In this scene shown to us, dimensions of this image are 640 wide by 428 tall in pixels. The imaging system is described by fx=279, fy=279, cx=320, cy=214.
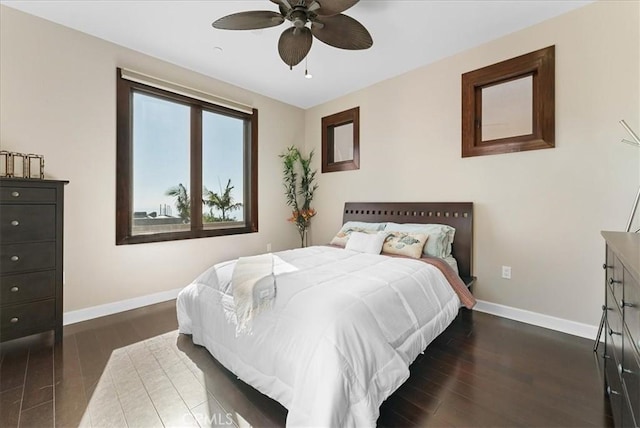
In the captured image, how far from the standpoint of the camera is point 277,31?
2.75 metres

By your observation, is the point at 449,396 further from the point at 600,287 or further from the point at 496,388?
the point at 600,287

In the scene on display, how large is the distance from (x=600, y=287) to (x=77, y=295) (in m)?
4.76

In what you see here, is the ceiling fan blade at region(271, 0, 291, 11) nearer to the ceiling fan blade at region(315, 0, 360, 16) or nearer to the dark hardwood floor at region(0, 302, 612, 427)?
the ceiling fan blade at region(315, 0, 360, 16)

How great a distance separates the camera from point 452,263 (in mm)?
2891

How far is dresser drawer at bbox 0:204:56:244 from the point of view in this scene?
2076 millimetres

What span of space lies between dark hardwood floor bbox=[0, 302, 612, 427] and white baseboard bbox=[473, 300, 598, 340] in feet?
0.34

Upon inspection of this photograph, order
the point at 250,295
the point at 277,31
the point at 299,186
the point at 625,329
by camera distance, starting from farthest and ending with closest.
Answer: the point at 299,186 < the point at 277,31 < the point at 250,295 < the point at 625,329

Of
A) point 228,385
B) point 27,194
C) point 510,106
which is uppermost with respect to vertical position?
point 510,106

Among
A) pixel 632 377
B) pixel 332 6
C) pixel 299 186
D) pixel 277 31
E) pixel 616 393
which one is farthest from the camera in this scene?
pixel 299 186

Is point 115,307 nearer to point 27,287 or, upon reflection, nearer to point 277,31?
point 27,287

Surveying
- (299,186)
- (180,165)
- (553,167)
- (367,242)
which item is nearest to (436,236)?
(367,242)

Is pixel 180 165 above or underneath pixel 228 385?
above

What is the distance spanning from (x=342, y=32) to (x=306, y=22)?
0.29 m

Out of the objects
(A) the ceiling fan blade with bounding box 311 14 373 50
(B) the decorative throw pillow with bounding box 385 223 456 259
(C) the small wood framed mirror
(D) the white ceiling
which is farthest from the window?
(B) the decorative throw pillow with bounding box 385 223 456 259
